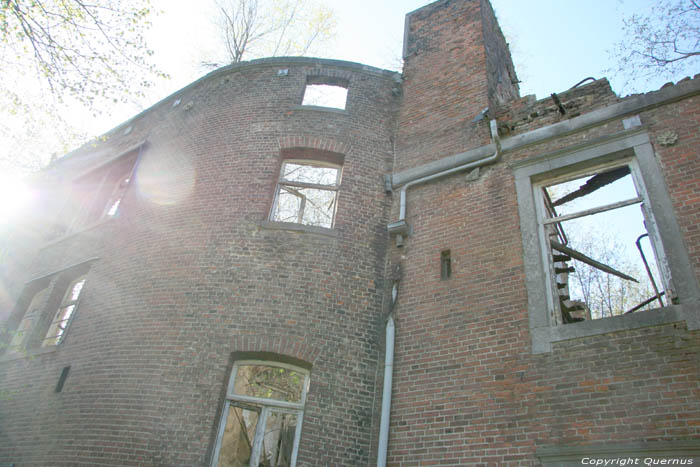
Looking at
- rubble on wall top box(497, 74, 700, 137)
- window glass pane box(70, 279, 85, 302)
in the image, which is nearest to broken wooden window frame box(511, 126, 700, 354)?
rubble on wall top box(497, 74, 700, 137)

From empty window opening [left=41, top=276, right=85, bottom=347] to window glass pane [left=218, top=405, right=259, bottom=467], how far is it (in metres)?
6.17

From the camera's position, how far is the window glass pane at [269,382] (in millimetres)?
7539

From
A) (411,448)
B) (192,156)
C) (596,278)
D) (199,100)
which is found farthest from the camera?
(199,100)

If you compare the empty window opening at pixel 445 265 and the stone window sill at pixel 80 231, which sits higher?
the stone window sill at pixel 80 231

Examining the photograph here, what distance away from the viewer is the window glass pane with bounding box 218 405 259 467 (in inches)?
276

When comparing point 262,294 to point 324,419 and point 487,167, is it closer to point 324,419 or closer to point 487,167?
point 324,419

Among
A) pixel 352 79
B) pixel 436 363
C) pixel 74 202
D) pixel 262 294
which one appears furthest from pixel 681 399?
pixel 74 202

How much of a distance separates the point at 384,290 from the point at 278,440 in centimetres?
289

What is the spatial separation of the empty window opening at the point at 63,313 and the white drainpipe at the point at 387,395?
25.6 feet

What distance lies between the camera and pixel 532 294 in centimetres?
666

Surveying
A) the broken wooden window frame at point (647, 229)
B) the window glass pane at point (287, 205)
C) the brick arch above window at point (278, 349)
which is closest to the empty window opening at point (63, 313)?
the window glass pane at point (287, 205)

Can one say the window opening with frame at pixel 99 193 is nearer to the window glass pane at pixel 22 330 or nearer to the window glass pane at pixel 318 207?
the window glass pane at pixel 22 330

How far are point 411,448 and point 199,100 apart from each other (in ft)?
30.9

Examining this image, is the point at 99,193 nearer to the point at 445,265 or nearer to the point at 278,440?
the point at 278,440
